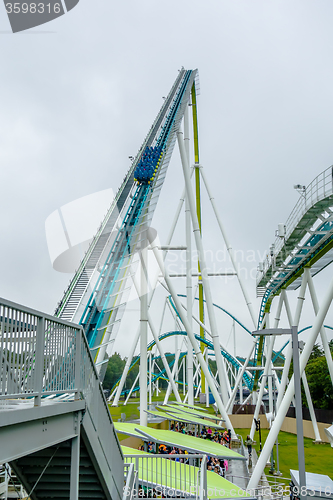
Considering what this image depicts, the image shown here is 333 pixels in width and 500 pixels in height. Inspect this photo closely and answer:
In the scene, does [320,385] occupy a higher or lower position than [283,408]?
lower

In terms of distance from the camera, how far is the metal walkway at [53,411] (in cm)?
325

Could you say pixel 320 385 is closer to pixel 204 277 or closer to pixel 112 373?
pixel 204 277

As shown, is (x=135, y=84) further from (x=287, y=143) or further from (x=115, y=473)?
(x=115, y=473)

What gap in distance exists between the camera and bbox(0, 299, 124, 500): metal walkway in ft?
10.7

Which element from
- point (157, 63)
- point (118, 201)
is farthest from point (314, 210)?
point (157, 63)

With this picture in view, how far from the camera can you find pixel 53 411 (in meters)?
3.84

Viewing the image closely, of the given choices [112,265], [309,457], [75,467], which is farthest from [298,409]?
[309,457]

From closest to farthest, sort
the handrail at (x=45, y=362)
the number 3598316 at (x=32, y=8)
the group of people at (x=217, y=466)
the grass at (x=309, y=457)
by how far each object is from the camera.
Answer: the handrail at (x=45, y=362) → the number 3598316 at (x=32, y=8) → the group of people at (x=217, y=466) → the grass at (x=309, y=457)

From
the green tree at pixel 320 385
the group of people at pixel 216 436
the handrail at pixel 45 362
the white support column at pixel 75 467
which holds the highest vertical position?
the handrail at pixel 45 362

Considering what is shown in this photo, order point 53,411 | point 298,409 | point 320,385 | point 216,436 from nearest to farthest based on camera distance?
point 53,411 → point 298,409 → point 216,436 → point 320,385

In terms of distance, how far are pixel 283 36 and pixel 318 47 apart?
1.87 metres

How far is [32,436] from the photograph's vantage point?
3.54m

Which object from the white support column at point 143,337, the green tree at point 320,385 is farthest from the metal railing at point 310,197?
the green tree at point 320,385

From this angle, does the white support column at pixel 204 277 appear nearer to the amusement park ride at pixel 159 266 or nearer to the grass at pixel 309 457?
the amusement park ride at pixel 159 266
